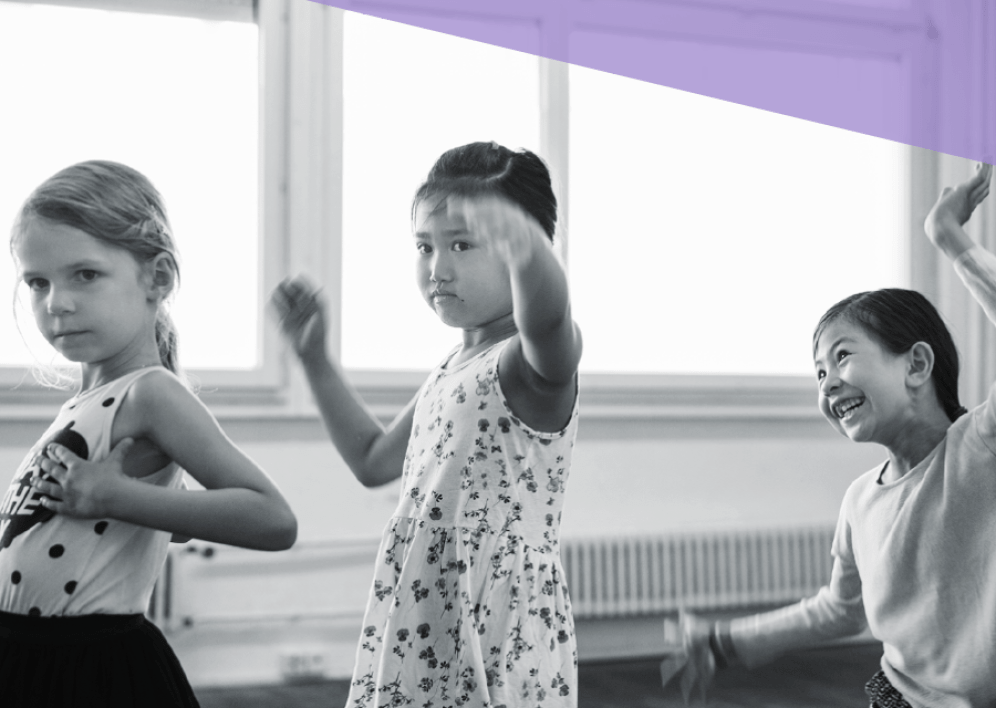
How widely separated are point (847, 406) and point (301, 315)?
77 cm

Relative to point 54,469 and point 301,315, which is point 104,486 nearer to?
point 54,469

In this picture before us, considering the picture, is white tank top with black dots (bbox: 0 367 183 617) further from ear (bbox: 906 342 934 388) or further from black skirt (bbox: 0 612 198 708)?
ear (bbox: 906 342 934 388)

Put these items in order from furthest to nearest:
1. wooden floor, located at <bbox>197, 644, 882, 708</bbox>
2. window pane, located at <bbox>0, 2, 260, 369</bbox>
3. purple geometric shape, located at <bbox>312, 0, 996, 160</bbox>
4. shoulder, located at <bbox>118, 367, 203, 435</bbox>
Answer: purple geometric shape, located at <bbox>312, 0, 996, 160</bbox>, window pane, located at <bbox>0, 2, 260, 369</bbox>, wooden floor, located at <bbox>197, 644, 882, 708</bbox>, shoulder, located at <bbox>118, 367, 203, 435</bbox>

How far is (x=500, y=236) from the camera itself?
966 mm

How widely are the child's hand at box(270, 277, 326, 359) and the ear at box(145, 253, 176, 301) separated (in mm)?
238

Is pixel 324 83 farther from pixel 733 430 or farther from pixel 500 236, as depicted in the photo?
pixel 500 236

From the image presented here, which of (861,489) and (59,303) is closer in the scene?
(59,303)

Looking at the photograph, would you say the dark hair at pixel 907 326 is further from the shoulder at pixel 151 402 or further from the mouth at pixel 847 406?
the shoulder at pixel 151 402

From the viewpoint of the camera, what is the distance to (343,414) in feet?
4.87

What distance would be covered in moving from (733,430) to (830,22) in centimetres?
180

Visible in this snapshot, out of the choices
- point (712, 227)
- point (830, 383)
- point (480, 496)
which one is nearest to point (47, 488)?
point (480, 496)

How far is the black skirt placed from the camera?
38.6 inches

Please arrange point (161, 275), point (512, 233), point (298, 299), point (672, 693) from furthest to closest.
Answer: point (672, 693)
point (298, 299)
point (161, 275)
point (512, 233)

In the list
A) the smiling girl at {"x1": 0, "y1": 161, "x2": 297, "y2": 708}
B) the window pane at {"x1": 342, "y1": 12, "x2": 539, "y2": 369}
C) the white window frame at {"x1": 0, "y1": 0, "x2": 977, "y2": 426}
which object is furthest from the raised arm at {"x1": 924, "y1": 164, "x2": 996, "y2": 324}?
the window pane at {"x1": 342, "y1": 12, "x2": 539, "y2": 369}
